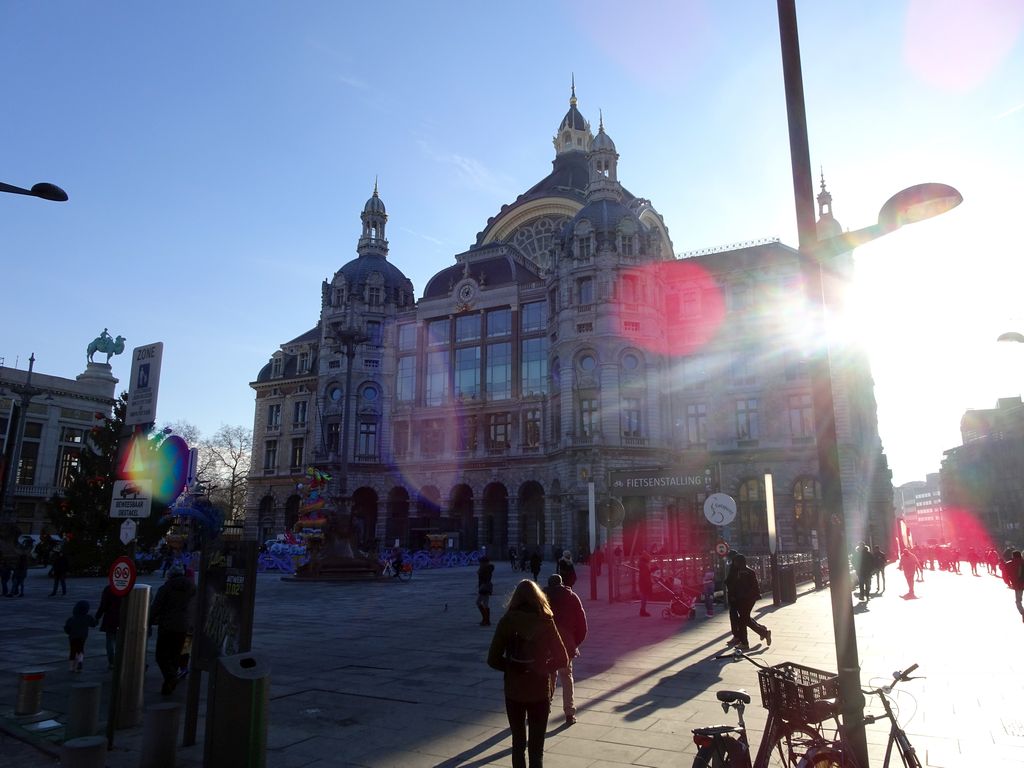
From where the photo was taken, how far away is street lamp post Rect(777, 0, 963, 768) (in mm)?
4887

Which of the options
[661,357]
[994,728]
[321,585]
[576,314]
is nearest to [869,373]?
[661,357]

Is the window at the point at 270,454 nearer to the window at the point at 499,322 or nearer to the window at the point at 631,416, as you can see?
the window at the point at 499,322

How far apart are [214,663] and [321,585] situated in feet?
82.6

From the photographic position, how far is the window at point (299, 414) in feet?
222

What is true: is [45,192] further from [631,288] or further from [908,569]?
[631,288]

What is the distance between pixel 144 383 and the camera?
913 centimetres

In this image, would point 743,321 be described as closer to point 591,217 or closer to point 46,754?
point 591,217

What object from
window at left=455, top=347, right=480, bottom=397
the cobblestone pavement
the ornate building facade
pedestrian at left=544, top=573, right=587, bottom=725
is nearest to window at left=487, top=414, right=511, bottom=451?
the ornate building facade

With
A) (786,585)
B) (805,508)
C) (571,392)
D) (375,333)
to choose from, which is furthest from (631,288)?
(786,585)

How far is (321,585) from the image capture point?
30500 mm

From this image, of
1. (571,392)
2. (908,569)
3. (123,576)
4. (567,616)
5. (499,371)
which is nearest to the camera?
(123,576)

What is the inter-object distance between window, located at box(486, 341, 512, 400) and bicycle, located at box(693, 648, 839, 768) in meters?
51.1

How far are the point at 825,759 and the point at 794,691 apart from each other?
50cm

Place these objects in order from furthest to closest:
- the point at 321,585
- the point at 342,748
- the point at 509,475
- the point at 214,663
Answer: the point at 509,475
the point at 321,585
the point at 342,748
the point at 214,663
